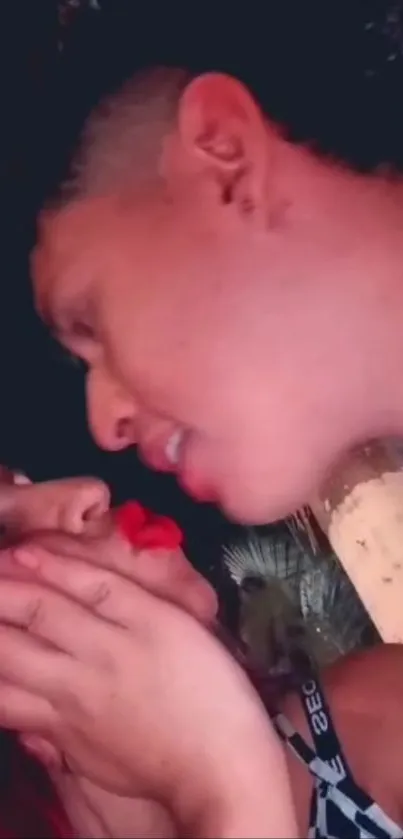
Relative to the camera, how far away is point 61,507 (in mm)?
660

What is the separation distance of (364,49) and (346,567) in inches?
12.0

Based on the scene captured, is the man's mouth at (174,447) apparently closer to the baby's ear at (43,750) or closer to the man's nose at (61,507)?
the man's nose at (61,507)

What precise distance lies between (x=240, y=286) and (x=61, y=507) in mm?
141

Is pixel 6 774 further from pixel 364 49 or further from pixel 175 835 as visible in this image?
pixel 364 49

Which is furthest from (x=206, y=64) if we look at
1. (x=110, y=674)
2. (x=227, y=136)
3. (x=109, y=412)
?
(x=110, y=674)

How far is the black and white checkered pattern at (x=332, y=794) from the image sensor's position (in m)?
0.67

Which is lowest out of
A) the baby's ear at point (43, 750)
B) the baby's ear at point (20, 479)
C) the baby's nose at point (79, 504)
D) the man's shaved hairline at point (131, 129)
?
the baby's ear at point (43, 750)

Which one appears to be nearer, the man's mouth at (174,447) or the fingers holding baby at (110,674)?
the fingers holding baby at (110,674)

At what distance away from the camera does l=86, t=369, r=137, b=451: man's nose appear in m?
0.72

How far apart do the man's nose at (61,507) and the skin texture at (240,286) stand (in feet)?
0.21

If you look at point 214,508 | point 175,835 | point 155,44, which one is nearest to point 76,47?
point 155,44

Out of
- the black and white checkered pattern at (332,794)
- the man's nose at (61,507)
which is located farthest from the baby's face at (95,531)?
the black and white checkered pattern at (332,794)

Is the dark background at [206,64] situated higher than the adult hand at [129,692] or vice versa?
the dark background at [206,64]

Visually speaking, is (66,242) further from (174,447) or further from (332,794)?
(332,794)
